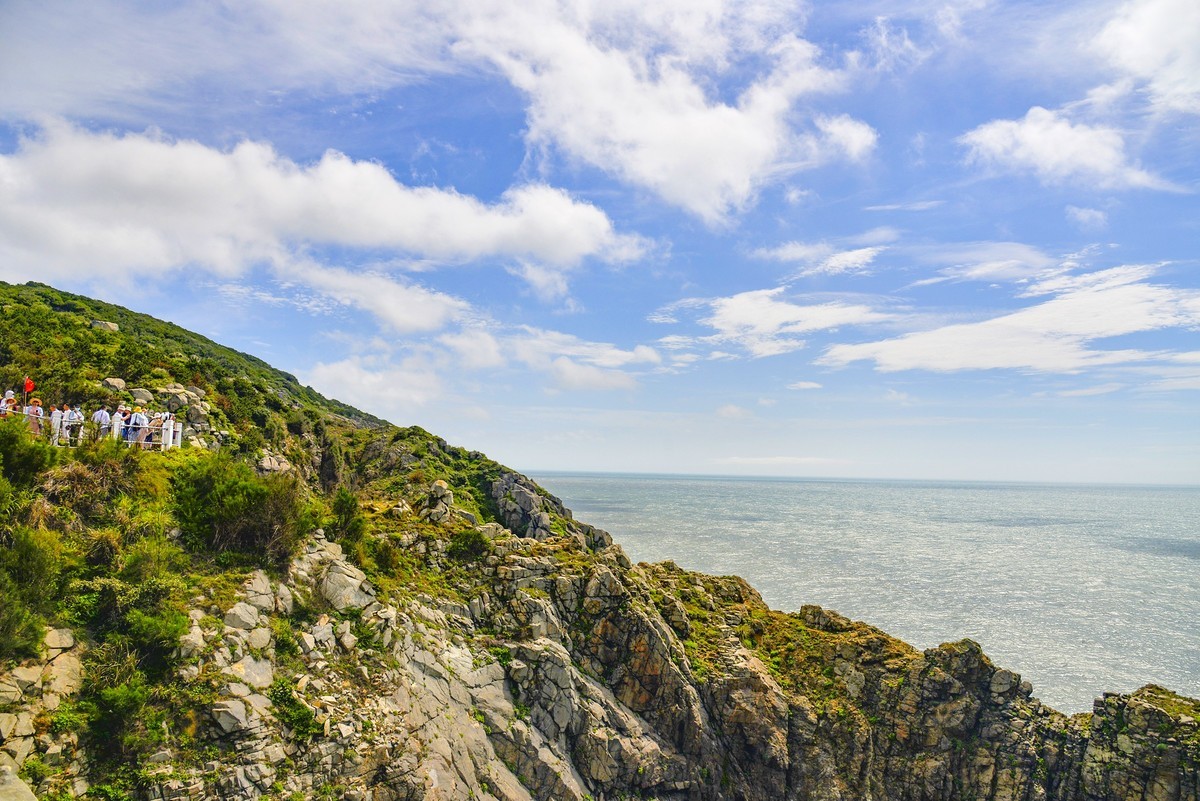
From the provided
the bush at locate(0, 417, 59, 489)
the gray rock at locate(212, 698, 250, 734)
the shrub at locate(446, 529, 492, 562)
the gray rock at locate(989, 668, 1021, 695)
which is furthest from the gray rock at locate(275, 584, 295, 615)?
the gray rock at locate(989, 668, 1021, 695)

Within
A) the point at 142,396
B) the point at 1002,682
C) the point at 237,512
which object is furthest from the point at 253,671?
the point at 1002,682

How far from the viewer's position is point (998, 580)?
3317 inches

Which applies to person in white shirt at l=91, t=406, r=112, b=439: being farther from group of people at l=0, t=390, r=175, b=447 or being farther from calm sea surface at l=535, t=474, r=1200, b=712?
calm sea surface at l=535, t=474, r=1200, b=712

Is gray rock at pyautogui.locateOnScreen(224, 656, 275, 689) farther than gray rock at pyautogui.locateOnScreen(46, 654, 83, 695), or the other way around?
gray rock at pyautogui.locateOnScreen(224, 656, 275, 689)

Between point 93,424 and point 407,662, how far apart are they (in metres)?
15.8

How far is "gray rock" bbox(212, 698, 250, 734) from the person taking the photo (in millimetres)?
16016

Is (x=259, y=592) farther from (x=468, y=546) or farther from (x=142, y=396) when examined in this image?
(x=142, y=396)

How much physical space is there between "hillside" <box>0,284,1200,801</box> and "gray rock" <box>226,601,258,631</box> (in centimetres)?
7

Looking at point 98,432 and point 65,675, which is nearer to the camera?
point 65,675

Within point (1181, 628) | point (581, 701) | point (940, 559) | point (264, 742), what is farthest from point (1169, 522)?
point (264, 742)

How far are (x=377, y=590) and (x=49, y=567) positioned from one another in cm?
1013

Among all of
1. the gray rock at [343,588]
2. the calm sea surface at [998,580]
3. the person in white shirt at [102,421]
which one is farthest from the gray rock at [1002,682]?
the person in white shirt at [102,421]

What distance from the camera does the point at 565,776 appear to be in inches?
891

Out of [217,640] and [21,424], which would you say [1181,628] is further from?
[21,424]
